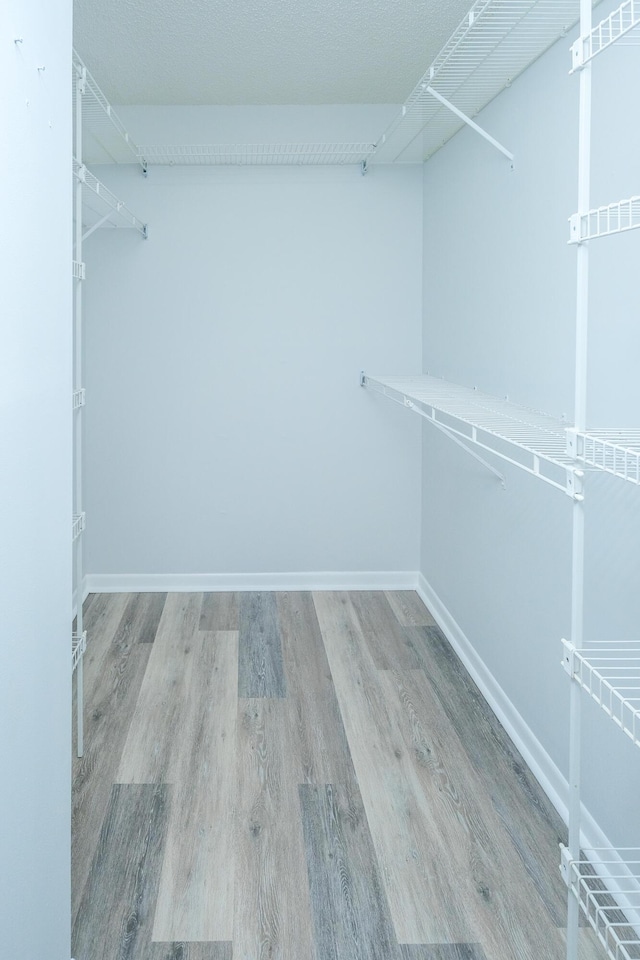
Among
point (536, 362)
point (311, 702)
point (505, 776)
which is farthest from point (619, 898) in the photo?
point (536, 362)

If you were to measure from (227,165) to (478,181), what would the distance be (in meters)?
1.47

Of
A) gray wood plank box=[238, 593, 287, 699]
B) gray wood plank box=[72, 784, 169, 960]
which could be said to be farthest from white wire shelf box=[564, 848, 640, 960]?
gray wood plank box=[238, 593, 287, 699]

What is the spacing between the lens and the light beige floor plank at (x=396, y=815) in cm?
204

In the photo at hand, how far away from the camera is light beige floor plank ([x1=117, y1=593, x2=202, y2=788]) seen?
272cm

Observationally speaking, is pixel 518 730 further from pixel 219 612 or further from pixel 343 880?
pixel 219 612

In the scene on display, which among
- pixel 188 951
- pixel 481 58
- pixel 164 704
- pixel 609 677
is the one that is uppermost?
pixel 481 58

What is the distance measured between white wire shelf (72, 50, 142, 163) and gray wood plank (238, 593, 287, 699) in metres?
2.09

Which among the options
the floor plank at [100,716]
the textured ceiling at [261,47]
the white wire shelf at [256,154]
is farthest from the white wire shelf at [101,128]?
the floor plank at [100,716]

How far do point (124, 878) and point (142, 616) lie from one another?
204 cm

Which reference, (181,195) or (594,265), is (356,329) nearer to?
(181,195)

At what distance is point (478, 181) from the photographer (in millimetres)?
3330

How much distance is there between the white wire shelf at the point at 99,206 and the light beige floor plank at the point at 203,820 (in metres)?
1.71

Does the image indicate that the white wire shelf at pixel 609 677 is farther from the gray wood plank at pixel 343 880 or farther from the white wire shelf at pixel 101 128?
the white wire shelf at pixel 101 128

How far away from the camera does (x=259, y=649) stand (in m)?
3.73
